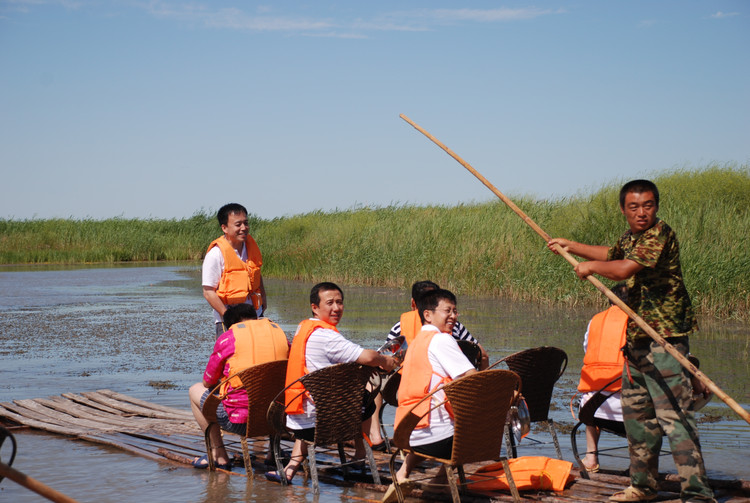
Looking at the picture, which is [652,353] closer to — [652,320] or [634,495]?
[652,320]

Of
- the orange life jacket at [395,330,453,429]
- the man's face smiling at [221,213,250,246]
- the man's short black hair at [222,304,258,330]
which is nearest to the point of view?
the orange life jacket at [395,330,453,429]

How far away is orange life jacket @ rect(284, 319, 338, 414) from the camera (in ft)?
17.1

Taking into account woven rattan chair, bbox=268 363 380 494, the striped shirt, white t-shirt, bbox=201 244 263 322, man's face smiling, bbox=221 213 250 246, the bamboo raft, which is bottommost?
the bamboo raft

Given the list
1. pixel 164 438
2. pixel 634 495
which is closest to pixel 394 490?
pixel 634 495

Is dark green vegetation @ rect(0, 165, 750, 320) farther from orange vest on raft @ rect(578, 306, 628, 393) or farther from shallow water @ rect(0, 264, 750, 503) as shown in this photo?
orange vest on raft @ rect(578, 306, 628, 393)

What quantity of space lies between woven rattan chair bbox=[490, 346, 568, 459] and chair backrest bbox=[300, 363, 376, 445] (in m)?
1.01

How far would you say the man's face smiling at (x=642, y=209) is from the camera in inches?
174

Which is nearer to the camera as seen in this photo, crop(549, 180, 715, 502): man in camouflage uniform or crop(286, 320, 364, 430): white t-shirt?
crop(549, 180, 715, 502): man in camouflage uniform

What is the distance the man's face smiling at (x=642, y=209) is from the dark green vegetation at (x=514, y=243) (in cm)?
921

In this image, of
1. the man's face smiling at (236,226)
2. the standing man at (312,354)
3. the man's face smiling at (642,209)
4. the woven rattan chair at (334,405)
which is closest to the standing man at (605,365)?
the man's face smiling at (642,209)

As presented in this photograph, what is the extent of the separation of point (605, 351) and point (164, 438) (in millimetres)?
3694

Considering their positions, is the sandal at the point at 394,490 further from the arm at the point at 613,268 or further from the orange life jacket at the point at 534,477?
the arm at the point at 613,268

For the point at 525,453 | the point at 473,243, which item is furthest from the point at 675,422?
the point at 473,243

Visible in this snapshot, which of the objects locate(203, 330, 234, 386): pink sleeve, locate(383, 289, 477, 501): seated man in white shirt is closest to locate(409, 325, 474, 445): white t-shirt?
locate(383, 289, 477, 501): seated man in white shirt
